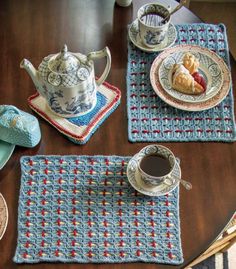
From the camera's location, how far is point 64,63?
1.00 metres

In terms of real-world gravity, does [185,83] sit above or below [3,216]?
above

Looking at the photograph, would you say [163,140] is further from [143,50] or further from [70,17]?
[70,17]

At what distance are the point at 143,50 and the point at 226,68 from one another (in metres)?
0.22

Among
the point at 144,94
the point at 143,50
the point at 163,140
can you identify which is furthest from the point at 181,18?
the point at 163,140

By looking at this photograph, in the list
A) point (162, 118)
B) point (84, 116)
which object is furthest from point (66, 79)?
point (162, 118)

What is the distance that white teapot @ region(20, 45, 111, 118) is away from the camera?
39.8 inches

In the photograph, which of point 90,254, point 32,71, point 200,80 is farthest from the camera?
point 200,80

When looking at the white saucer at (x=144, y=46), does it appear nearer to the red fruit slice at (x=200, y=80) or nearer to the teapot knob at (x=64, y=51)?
the red fruit slice at (x=200, y=80)

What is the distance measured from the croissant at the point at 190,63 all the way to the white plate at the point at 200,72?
3 cm

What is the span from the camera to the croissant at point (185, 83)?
1135 millimetres

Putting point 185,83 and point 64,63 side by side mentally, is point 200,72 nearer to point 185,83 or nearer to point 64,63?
point 185,83

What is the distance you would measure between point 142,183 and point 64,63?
31 cm

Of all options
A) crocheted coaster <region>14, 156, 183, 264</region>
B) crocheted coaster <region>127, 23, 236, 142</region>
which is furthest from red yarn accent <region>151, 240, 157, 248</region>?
crocheted coaster <region>127, 23, 236, 142</region>

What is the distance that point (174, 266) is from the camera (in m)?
0.93
